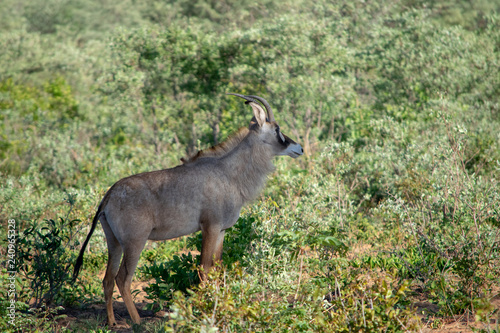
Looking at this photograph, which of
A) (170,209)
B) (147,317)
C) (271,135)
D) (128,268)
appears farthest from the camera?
(271,135)

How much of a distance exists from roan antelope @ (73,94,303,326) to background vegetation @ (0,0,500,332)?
37cm

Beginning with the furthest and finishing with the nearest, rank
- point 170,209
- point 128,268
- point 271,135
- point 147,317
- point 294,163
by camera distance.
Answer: point 294,163 < point 271,135 < point 147,317 < point 170,209 < point 128,268

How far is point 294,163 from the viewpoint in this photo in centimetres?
1123

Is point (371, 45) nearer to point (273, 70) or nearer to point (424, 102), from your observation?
point (424, 102)

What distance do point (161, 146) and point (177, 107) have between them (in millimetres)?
1246

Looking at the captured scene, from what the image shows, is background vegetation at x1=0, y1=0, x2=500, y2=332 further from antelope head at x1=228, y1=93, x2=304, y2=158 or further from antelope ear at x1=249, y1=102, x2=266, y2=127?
antelope ear at x1=249, y1=102, x2=266, y2=127

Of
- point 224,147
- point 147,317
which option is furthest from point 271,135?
point 147,317

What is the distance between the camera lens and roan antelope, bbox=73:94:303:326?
5789 millimetres

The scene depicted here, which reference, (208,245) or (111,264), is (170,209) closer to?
(208,245)

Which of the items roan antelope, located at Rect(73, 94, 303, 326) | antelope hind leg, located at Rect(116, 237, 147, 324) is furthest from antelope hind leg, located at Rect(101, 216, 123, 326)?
antelope hind leg, located at Rect(116, 237, 147, 324)

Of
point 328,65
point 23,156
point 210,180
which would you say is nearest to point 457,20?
point 328,65

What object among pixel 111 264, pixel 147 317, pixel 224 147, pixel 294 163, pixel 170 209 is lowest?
pixel 294 163

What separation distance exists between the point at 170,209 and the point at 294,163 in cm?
564

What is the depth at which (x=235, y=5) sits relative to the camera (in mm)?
29109
